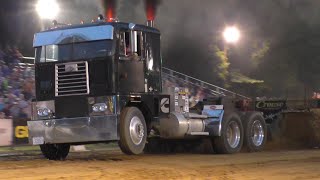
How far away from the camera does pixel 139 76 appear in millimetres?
12711

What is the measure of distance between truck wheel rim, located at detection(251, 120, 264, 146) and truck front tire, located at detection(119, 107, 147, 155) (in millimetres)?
4899

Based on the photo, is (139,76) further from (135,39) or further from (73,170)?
(73,170)

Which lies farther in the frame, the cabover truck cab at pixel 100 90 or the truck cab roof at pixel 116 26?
the truck cab roof at pixel 116 26

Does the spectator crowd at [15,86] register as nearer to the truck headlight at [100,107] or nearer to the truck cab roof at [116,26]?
the truck cab roof at [116,26]

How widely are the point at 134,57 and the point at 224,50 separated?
A: 2517cm

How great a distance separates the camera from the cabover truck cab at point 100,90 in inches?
471

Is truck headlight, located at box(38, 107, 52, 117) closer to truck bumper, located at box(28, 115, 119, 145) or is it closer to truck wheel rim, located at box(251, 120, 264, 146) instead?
truck bumper, located at box(28, 115, 119, 145)

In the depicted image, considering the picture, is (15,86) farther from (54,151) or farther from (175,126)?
(175,126)

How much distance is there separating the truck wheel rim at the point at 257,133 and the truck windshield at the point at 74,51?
618 centimetres

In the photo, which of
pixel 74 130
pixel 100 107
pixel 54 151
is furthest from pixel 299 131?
pixel 74 130

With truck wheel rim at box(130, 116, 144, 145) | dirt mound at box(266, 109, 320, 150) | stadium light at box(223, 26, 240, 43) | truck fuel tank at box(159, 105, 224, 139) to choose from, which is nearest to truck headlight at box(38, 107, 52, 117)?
truck wheel rim at box(130, 116, 144, 145)

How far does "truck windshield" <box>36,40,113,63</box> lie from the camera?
1212 centimetres

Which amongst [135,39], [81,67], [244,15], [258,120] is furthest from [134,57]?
[244,15]

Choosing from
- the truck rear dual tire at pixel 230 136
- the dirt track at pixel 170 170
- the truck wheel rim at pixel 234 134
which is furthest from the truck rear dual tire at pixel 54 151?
the truck wheel rim at pixel 234 134
